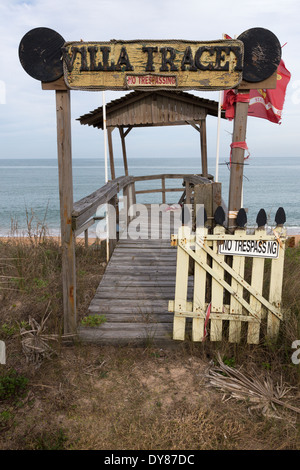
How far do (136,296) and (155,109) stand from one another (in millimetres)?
7838

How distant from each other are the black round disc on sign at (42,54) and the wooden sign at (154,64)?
9cm

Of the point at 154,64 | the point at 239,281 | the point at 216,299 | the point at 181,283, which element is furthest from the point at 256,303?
the point at 154,64

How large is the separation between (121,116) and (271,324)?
9216 mm

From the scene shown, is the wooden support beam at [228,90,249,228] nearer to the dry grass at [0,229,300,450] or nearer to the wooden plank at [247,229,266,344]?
the wooden plank at [247,229,266,344]

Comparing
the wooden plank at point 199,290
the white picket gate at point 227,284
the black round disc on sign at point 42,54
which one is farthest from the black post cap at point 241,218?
the black round disc on sign at point 42,54

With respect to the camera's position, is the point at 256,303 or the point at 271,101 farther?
the point at 271,101

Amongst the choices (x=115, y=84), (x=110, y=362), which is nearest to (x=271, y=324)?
(x=110, y=362)

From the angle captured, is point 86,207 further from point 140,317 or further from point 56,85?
point 140,317

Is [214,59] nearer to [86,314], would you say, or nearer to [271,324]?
[271,324]

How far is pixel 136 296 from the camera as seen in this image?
17.4 ft

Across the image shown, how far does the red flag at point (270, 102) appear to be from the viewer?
7047mm

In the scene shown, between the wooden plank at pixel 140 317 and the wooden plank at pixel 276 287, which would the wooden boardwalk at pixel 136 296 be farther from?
the wooden plank at pixel 276 287

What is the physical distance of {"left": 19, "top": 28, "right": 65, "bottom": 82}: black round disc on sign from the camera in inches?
145

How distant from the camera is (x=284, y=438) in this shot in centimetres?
282
